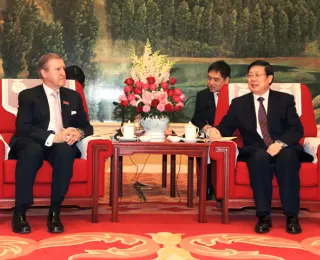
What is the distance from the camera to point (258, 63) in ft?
12.7

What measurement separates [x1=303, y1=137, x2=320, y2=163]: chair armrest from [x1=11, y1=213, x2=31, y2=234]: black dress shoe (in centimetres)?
199

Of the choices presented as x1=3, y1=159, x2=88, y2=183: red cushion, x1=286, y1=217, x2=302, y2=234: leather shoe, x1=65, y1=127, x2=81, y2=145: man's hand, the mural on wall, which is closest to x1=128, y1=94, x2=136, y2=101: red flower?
x1=65, y1=127, x2=81, y2=145: man's hand

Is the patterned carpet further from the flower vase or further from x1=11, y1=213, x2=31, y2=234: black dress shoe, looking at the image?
the flower vase

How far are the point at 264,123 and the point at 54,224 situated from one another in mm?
1644

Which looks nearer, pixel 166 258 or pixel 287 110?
pixel 166 258

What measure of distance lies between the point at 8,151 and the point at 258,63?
73.4 inches

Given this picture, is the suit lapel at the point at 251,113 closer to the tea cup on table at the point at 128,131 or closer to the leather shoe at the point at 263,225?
the leather shoe at the point at 263,225

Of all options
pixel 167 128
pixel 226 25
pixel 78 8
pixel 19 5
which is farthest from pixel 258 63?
pixel 19 5

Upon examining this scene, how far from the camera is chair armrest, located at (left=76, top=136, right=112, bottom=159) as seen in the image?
3.66 meters

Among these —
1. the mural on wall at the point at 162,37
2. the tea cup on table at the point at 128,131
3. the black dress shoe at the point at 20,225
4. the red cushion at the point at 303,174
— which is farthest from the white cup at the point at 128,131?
the mural on wall at the point at 162,37

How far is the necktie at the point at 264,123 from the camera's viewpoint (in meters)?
3.84

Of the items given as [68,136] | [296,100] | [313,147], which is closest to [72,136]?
[68,136]

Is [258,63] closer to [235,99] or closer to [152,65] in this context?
[235,99]

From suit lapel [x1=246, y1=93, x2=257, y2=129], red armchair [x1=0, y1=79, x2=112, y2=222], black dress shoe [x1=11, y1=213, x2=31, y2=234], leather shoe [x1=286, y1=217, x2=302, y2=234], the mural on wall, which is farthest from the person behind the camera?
the mural on wall
